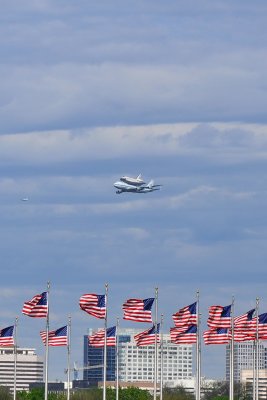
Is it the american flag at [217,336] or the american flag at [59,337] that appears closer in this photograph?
the american flag at [217,336]

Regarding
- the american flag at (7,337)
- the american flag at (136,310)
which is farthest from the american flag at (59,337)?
the american flag at (136,310)

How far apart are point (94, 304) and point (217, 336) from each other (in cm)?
1112

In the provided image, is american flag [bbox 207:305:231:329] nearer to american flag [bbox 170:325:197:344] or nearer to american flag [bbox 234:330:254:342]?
american flag [bbox 234:330:254:342]

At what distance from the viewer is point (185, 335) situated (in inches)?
5032

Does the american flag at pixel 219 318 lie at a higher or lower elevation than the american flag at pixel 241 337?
higher

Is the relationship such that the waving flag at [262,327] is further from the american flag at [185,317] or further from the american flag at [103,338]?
the american flag at [103,338]

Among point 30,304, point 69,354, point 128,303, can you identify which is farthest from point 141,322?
point 69,354

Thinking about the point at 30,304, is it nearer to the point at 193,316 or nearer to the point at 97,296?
the point at 97,296

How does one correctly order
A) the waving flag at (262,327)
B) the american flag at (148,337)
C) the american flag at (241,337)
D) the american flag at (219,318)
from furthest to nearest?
the american flag at (148,337) → the american flag at (241,337) → the waving flag at (262,327) → the american flag at (219,318)

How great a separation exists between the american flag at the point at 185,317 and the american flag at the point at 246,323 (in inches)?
142

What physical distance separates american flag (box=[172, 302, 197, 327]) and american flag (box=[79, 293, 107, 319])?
6569 mm

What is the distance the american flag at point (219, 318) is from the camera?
125m

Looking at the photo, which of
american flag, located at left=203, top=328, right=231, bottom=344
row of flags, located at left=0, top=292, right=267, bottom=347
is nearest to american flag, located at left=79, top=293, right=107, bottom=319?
row of flags, located at left=0, top=292, right=267, bottom=347

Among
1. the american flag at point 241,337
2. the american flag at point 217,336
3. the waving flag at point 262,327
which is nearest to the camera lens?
the american flag at point 217,336
